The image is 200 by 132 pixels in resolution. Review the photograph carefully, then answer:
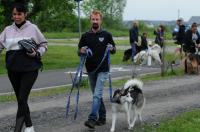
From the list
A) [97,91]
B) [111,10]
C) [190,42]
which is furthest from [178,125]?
[111,10]

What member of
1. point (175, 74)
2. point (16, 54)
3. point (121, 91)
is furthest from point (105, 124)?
point (175, 74)

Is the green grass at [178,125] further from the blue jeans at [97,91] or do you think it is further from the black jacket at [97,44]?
the black jacket at [97,44]

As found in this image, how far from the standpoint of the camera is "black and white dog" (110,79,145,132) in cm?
839

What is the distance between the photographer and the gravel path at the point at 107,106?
902 centimetres

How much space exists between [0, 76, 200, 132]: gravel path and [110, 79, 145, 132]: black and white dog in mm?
227

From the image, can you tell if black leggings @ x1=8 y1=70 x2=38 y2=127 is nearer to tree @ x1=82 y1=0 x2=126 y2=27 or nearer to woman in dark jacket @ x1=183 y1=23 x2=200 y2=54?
woman in dark jacket @ x1=183 y1=23 x2=200 y2=54

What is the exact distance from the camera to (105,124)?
9.06 meters

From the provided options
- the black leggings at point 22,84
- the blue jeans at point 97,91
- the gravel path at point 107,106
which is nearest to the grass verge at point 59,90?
the gravel path at point 107,106

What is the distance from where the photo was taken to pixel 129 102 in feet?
27.7

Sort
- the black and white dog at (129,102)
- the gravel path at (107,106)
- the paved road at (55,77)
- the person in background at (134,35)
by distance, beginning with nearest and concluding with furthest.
A: the black and white dog at (129,102)
the gravel path at (107,106)
the paved road at (55,77)
the person in background at (134,35)

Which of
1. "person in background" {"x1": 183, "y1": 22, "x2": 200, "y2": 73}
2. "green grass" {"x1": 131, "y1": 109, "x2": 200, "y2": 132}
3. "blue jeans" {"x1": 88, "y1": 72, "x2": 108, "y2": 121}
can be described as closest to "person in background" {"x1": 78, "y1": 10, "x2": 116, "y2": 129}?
"blue jeans" {"x1": 88, "y1": 72, "x2": 108, "y2": 121}

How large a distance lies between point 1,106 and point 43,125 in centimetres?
251

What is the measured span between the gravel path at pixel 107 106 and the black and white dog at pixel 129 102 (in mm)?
227

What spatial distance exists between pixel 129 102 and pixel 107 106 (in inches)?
111
